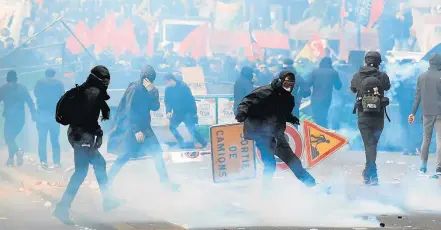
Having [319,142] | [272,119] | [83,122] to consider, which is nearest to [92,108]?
[83,122]

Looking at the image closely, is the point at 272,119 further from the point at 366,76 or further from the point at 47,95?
the point at 47,95

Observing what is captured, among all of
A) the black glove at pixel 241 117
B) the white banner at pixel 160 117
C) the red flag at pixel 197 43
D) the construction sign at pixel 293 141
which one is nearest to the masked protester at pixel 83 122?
the white banner at pixel 160 117

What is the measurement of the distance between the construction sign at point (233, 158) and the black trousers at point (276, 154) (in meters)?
0.24

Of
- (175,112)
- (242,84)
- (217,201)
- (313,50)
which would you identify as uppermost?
(313,50)

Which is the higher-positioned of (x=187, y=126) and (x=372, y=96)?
(x=372, y=96)

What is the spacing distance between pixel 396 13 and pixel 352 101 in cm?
131

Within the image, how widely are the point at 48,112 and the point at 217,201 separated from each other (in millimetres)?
2378

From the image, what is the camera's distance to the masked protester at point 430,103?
9891mm

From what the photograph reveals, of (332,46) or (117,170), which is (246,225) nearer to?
(117,170)

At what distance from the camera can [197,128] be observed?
9445mm

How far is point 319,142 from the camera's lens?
31.3 ft

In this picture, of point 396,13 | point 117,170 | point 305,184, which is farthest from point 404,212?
point 117,170

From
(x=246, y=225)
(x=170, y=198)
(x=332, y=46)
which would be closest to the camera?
(x=246, y=225)

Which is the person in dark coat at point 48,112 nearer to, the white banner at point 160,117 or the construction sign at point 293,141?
the white banner at point 160,117
